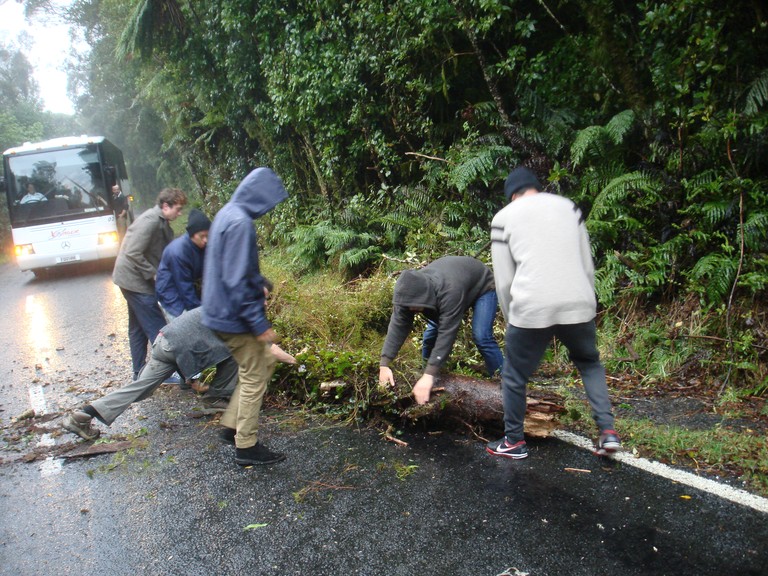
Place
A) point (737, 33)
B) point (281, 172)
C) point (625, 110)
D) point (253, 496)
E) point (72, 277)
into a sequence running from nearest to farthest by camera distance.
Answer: point (253, 496) < point (737, 33) < point (625, 110) < point (281, 172) < point (72, 277)

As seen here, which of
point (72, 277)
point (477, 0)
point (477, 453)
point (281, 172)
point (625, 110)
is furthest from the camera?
point (72, 277)

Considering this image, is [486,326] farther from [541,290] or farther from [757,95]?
[757,95]

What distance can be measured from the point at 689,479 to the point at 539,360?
1.10 m

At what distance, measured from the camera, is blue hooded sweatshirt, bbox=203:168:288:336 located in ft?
12.3

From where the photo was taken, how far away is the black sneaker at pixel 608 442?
11.9 ft

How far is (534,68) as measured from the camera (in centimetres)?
731

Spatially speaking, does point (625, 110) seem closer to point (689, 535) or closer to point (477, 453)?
point (477, 453)

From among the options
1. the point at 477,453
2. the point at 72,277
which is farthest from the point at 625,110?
the point at 72,277

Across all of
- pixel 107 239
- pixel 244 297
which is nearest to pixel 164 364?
pixel 244 297

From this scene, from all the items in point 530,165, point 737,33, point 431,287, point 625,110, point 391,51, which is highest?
point 391,51

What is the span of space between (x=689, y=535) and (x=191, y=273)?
4.41 meters

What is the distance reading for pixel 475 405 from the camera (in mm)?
4289

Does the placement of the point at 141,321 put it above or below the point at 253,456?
above

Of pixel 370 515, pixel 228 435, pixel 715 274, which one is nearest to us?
pixel 370 515
